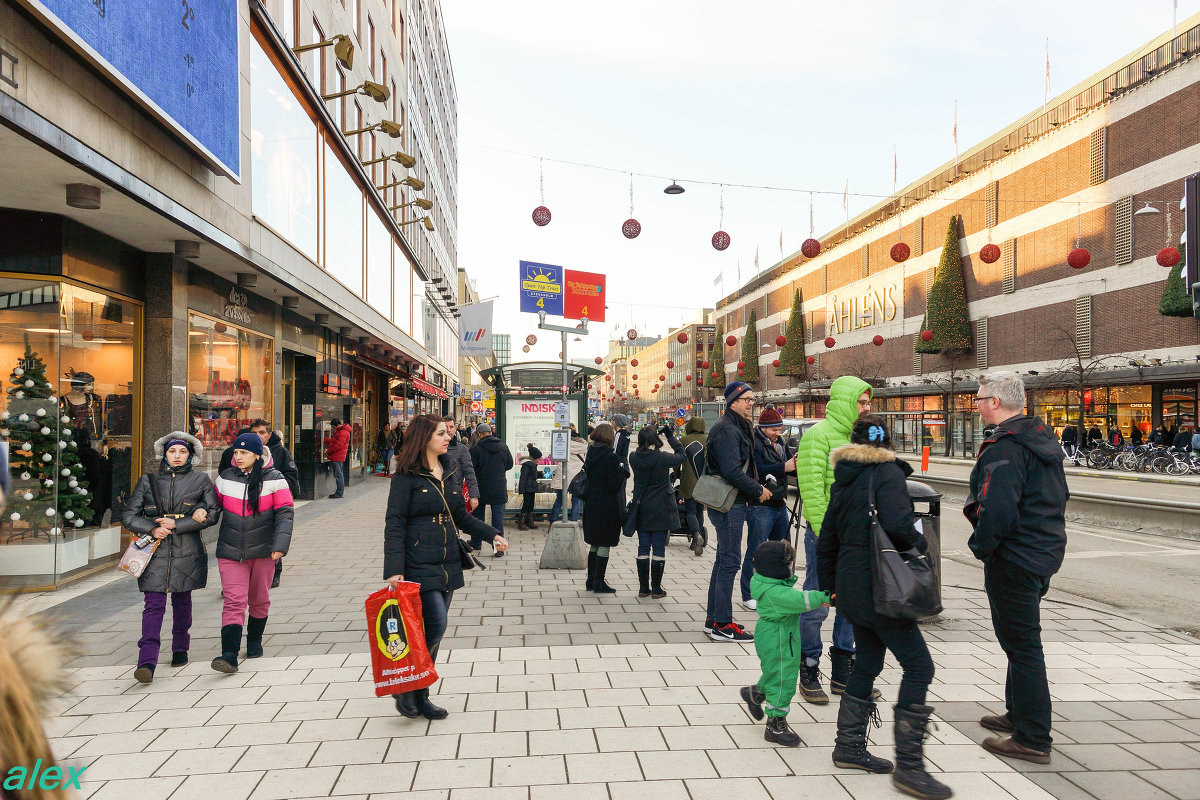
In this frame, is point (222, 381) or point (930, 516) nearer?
point (930, 516)

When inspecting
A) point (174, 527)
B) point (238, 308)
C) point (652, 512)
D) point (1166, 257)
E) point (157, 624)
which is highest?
point (1166, 257)

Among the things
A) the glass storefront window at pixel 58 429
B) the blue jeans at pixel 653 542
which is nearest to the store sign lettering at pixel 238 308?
the glass storefront window at pixel 58 429

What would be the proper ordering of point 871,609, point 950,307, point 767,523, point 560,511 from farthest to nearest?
point 950,307 → point 560,511 → point 767,523 → point 871,609

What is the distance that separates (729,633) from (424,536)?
8.98ft

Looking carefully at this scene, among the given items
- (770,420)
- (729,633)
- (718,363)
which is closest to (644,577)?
(729,633)

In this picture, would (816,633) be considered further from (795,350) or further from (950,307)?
(795,350)

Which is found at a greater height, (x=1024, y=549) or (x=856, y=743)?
(x=1024, y=549)

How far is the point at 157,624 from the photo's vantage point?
16.1 ft

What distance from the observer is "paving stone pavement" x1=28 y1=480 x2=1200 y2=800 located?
136 inches

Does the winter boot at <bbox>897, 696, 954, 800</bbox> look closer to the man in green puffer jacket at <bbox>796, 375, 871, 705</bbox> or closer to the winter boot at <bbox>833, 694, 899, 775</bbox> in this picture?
the winter boot at <bbox>833, 694, 899, 775</bbox>

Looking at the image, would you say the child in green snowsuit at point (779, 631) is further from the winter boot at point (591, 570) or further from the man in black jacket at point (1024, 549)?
the winter boot at point (591, 570)

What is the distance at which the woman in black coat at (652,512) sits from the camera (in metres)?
7.15

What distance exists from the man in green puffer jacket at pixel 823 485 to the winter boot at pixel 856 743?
29.5 inches

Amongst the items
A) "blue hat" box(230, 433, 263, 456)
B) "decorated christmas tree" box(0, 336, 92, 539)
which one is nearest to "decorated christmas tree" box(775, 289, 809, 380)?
"decorated christmas tree" box(0, 336, 92, 539)
